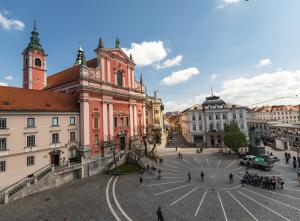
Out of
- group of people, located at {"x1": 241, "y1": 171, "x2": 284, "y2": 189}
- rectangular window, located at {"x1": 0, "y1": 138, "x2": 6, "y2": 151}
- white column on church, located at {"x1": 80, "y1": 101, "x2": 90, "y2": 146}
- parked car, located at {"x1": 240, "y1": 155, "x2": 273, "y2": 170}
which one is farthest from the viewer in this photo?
white column on church, located at {"x1": 80, "y1": 101, "x2": 90, "y2": 146}

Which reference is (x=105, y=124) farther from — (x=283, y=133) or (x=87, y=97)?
(x=283, y=133)

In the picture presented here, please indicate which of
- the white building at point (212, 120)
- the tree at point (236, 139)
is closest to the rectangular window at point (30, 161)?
the tree at point (236, 139)

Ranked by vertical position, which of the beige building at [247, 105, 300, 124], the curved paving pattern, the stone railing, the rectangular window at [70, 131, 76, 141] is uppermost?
the beige building at [247, 105, 300, 124]

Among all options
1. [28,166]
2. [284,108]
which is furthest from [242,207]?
[284,108]

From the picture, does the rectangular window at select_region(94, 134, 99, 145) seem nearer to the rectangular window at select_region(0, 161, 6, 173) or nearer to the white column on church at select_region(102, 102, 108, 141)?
the white column on church at select_region(102, 102, 108, 141)

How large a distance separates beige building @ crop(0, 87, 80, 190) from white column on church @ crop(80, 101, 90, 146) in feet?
2.86

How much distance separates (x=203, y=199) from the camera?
Answer: 65.2 feet

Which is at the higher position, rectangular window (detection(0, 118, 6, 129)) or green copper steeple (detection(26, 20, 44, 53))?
green copper steeple (detection(26, 20, 44, 53))

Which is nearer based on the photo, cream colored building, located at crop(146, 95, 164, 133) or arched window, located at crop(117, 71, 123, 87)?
arched window, located at crop(117, 71, 123, 87)

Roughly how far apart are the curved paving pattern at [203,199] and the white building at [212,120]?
26269mm

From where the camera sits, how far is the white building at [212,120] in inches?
2168

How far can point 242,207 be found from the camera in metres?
17.9

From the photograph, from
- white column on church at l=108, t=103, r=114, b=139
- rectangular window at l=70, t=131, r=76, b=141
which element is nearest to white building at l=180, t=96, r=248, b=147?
white column on church at l=108, t=103, r=114, b=139

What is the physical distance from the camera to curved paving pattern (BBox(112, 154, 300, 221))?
54.3 ft
